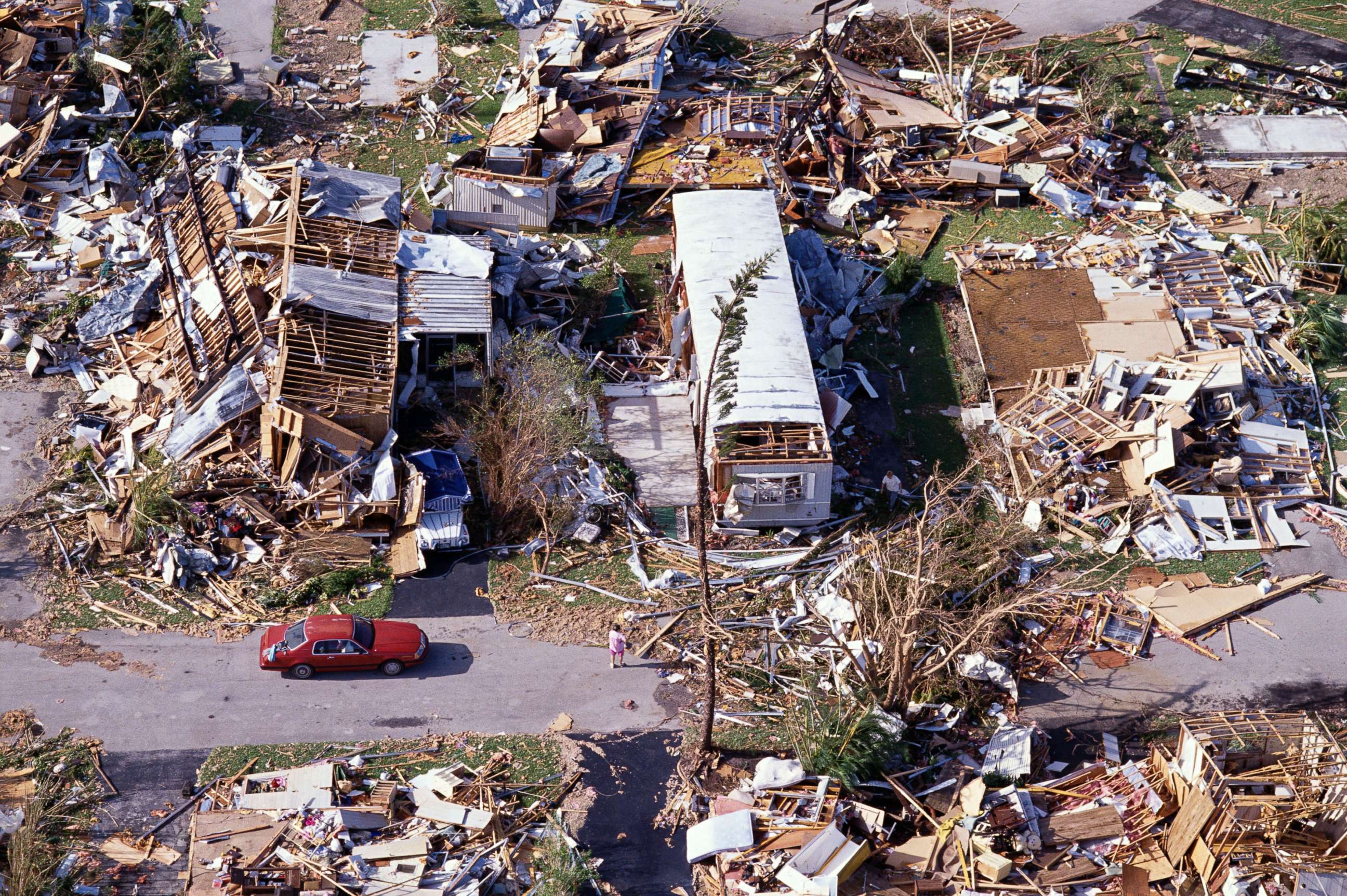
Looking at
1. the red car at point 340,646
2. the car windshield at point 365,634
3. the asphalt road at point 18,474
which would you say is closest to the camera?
the red car at point 340,646

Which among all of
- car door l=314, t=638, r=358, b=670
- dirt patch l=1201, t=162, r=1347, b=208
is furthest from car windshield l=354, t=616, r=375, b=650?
dirt patch l=1201, t=162, r=1347, b=208

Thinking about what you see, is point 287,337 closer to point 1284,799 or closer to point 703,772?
point 703,772

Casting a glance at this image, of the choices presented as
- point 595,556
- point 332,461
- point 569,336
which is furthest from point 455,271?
point 595,556

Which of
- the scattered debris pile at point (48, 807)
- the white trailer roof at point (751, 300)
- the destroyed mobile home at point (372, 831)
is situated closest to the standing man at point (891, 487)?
the white trailer roof at point (751, 300)

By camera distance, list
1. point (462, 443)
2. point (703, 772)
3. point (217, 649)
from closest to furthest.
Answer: point (703, 772)
point (217, 649)
point (462, 443)

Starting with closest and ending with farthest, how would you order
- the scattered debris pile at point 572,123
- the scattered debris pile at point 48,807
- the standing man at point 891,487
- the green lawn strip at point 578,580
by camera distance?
the scattered debris pile at point 48,807 < the green lawn strip at point 578,580 < the standing man at point 891,487 < the scattered debris pile at point 572,123

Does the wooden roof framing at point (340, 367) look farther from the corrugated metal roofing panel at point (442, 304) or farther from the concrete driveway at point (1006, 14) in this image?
the concrete driveway at point (1006, 14)

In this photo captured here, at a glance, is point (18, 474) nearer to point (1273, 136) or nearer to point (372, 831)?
point (372, 831)

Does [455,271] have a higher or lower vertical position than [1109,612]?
higher
